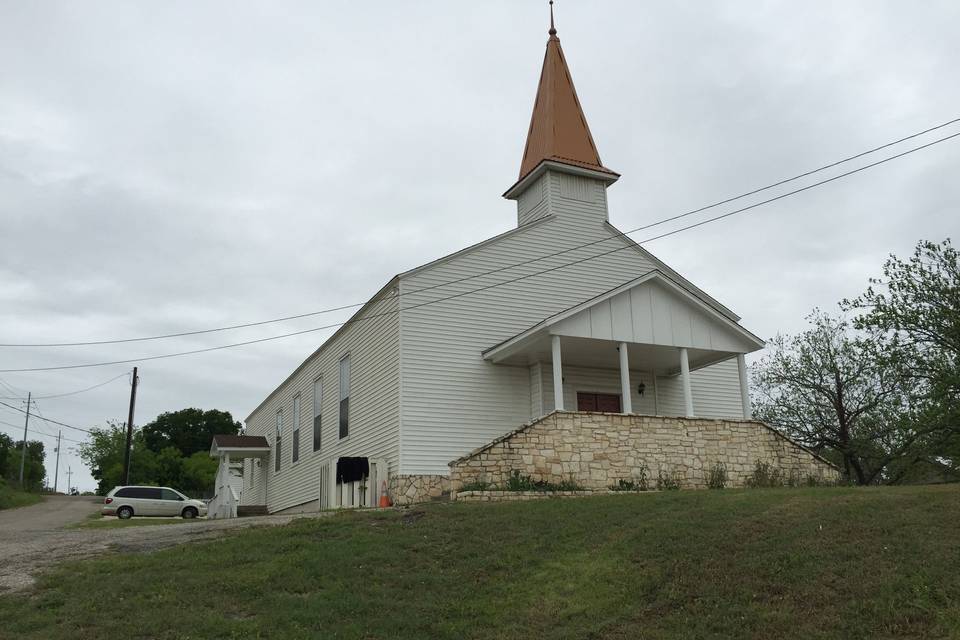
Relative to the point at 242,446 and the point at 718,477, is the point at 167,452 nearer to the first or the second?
the point at 242,446

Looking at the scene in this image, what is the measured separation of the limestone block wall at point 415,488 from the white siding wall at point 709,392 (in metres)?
6.78

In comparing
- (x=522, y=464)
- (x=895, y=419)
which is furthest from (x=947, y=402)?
Answer: (x=522, y=464)

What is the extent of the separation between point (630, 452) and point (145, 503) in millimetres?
20645

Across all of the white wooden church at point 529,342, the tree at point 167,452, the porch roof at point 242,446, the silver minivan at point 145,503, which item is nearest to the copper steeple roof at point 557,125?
the white wooden church at point 529,342

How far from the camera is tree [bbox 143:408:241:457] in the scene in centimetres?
8069

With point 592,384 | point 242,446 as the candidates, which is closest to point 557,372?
point 592,384

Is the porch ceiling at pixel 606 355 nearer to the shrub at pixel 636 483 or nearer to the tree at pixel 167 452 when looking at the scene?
the shrub at pixel 636 483

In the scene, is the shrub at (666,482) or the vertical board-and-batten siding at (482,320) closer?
the shrub at (666,482)

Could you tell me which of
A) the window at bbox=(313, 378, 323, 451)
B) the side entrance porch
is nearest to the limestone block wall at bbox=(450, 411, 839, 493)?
the side entrance porch

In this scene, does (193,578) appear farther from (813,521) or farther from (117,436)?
(117,436)

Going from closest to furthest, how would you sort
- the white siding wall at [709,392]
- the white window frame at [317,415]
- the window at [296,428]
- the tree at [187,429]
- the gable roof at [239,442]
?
1. the white siding wall at [709,392]
2. the white window frame at [317,415]
3. the window at [296,428]
4. the gable roof at [239,442]
5. the tree at [187,429]

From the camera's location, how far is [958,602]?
27.7 feet

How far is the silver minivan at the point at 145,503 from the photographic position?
105ft

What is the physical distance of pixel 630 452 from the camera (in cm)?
1916
